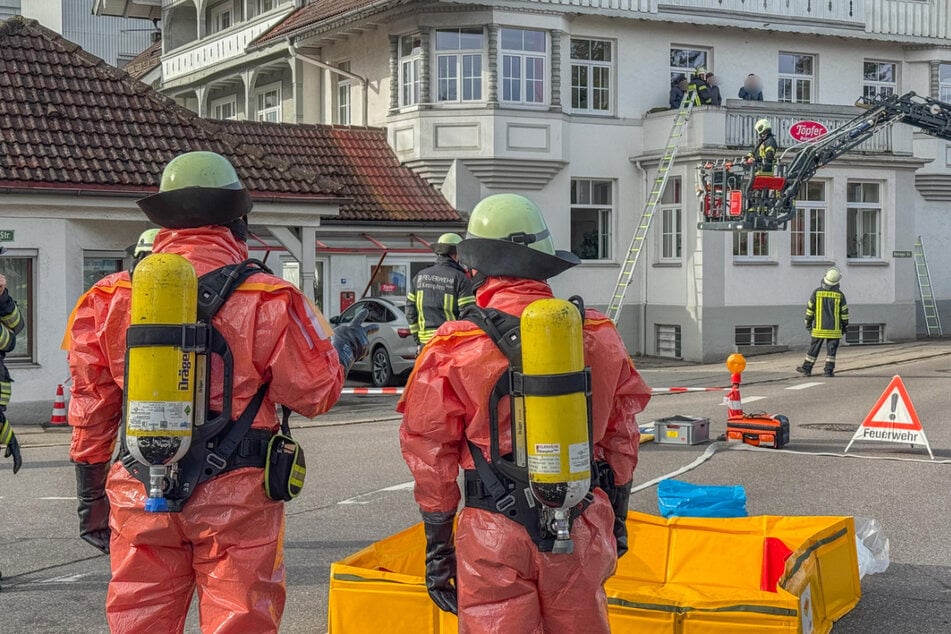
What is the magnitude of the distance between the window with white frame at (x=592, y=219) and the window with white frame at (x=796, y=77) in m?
4.90

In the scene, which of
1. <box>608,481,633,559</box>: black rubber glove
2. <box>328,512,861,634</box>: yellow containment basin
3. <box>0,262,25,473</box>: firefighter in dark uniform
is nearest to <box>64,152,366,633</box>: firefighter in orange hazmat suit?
<box>608,481,633,559</box>: black rubber glove

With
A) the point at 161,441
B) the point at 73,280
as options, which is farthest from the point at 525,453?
the point at 73,280

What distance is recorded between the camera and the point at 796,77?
1134 inches

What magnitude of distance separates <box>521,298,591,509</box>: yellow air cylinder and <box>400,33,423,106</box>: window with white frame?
22117mm

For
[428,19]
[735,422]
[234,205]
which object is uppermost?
[428,19]

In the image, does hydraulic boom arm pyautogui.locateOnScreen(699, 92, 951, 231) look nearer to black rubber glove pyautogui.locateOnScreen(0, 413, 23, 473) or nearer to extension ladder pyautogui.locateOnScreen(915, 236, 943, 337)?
extension ladder pyautogui.locateOnScreen(915, 236, 943, 337)

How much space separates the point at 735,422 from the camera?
13.0 m

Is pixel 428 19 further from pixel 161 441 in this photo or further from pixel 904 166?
pixel 161 441

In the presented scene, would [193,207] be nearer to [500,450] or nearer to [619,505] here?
[500,450]

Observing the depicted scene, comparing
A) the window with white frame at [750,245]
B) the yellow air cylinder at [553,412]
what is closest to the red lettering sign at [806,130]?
the window with white frame at [750,245]

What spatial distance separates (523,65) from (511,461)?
72.4ft

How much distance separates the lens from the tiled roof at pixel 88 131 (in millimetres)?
16688

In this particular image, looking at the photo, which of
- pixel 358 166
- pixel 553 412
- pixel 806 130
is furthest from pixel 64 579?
pixel 806 130

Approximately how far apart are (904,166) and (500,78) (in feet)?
31.5
